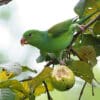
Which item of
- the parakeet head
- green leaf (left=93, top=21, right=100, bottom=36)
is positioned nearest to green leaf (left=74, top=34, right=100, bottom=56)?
green leaf (left=93, top=21, right=100, bottom=36)

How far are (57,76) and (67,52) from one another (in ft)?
0.25

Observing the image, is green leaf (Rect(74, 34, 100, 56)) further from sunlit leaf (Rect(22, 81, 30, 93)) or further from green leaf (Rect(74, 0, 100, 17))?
sunlit leaf (Rect(22, 81, 30, 93))

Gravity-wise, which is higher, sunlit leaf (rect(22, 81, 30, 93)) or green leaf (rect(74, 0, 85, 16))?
green leaf (rect(74, 0, 85, 16))

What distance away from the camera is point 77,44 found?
0.90 meters

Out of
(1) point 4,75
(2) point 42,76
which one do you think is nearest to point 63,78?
(2) point 42,76

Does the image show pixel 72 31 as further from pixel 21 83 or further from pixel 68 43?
pixel 21 83

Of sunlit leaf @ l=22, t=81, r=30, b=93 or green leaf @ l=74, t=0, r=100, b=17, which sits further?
green leaf @ l=74, t=0, r=100, b=17

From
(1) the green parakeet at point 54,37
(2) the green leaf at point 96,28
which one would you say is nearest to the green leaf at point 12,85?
(1) the green parakeet at point 54,37

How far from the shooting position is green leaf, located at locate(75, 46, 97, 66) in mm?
799

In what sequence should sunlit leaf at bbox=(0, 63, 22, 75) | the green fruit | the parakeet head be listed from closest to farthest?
the green fruit < sunlit leaf at bbox=(0, 63, 22, 75) < the parakeet head

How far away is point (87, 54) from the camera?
803 millimetres

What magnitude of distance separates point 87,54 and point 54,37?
0.73 feet

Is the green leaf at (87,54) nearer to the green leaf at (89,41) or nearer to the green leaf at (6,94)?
the green leaf at (89,41)

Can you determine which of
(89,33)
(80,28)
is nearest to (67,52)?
(80,28)
